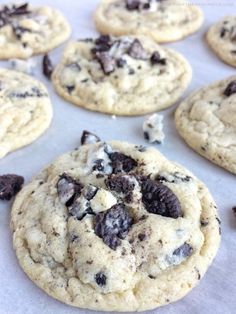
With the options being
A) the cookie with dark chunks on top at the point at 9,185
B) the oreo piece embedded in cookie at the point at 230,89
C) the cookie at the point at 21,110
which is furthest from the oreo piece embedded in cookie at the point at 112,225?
the oreo piece embedded in cookie at the point at 230,89

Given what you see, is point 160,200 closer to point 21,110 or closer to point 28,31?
point 21,110

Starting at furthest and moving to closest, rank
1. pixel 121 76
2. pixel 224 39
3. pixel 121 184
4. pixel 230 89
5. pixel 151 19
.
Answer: pixel 151 19
pixel 224 39
pixel 121 76
pixel 230 89
pixel 121 184

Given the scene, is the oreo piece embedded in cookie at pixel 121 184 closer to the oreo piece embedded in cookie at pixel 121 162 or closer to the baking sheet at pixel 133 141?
the oreo piece embedded in cookie at pixel 121 162

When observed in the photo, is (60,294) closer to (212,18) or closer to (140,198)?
A: (140,198)

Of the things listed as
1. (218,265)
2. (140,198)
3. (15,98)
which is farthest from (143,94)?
(218,265)

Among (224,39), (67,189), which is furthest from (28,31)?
(67,189)
